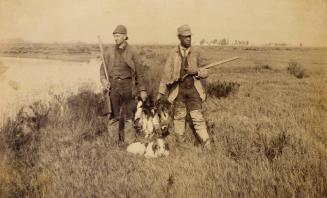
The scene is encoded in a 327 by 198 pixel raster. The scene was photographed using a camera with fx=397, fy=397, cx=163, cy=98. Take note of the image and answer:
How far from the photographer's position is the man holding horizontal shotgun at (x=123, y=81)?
5.06 metres

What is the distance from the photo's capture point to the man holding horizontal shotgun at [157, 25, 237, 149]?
491 centimetres

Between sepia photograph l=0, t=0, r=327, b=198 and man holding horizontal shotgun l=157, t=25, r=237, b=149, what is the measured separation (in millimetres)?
13

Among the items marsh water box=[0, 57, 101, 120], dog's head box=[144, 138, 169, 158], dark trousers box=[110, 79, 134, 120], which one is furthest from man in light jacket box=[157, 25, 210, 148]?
marsh water box=[0, 57, 101, 120]

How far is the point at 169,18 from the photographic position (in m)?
4.96

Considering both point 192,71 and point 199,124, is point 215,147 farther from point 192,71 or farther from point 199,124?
point 192,71

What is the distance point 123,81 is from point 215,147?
1.45 meters

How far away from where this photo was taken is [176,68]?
4953 millimetres

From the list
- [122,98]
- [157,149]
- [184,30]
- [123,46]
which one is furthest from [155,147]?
[184,30]

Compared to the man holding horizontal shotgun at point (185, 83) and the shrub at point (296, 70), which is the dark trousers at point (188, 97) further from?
the shrub at point (296, 70)

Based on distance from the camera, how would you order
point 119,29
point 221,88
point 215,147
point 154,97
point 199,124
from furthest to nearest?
1. point 221,88
2. point 154,97
3. point 199,124
4. point 119,29
5. point 215,147

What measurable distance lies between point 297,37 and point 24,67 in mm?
3545

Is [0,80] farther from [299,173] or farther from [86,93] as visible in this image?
[299,173]

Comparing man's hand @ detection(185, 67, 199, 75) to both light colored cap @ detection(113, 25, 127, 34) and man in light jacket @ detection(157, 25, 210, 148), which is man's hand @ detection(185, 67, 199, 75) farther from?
light colored cap @ detection(113, 25, 127, 34)

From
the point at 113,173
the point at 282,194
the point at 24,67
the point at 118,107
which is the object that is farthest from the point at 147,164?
the point at 24,67
